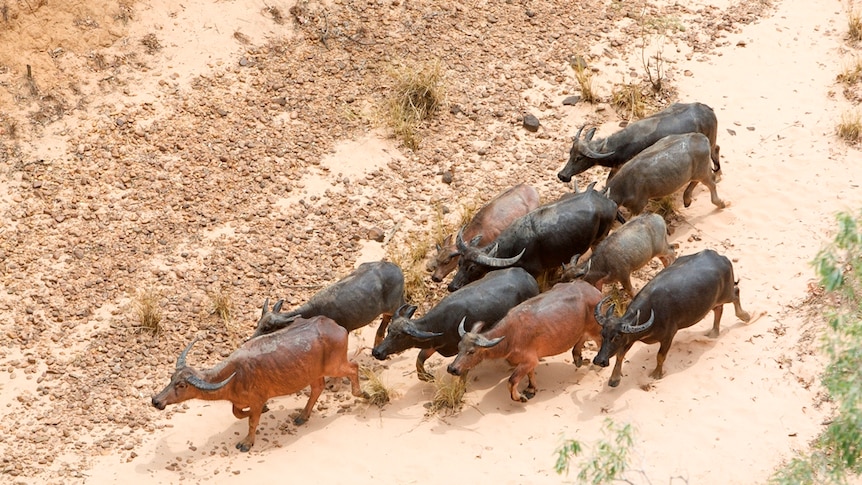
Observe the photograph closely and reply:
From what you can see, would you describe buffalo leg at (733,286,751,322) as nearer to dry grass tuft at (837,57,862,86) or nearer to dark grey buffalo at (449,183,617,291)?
dark grey buffalo at (449,183,617,291)

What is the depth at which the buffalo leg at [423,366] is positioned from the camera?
1090 cm

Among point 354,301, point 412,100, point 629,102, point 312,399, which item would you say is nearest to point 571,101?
point 629,102

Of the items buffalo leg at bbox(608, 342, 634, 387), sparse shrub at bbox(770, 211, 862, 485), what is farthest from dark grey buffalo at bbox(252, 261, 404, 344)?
sparse shrub at bbox(770, 211, 862, 485)

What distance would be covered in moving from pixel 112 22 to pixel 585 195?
270 inches

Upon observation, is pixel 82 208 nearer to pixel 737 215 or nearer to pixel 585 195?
pixel 585 195

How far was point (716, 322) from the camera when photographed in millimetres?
11039

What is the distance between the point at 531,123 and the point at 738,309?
4139 mm

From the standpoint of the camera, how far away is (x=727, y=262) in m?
10.8

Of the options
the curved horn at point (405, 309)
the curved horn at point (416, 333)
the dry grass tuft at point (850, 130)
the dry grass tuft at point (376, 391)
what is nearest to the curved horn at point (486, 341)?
the curved horn at point (416, 333)

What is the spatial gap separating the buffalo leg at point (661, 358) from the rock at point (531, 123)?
428cm

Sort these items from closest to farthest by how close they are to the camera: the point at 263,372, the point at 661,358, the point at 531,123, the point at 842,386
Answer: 1. the point at 842,386
2. the point at 263,372
3. the point at 661,358
4. the point at 531,123

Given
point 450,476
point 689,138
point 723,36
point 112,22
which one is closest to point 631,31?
point 723,36

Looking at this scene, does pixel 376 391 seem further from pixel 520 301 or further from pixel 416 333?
pixel 520 301

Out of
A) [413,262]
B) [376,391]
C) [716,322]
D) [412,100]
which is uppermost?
[412,100]
